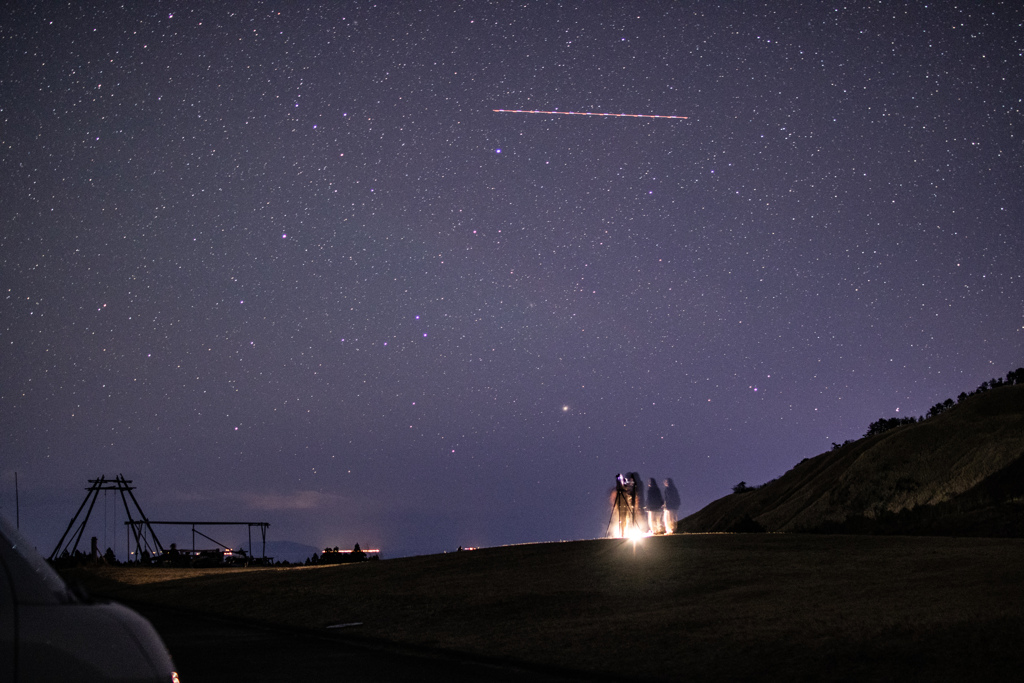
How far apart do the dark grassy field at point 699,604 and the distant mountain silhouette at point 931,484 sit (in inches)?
632

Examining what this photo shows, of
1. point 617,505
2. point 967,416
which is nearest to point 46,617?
point 617,505

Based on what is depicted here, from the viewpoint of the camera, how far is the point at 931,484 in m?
47.8

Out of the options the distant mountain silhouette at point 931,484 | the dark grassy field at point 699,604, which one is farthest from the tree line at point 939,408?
the dark grassy field at point 699,604

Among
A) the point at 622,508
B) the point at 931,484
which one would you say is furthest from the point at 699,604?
the point at 931,484

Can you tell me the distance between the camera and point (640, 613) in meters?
17.0

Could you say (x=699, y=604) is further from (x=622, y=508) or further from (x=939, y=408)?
(x=939, y=408)

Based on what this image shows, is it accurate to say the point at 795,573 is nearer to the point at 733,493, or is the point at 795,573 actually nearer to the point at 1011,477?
the point at 1011,477

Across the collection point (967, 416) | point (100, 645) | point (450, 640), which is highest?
point (967, 416)

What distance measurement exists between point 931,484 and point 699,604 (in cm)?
3658

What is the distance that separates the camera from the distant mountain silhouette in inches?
1521

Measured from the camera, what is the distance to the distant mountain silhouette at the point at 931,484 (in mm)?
38641

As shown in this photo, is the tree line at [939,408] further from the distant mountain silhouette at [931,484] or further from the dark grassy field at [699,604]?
the dark grassy field at [699,604]

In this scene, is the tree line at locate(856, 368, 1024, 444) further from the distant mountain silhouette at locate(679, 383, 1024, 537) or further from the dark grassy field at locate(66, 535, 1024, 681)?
the dark grassy field at locate(66, 535, 1024, 681)

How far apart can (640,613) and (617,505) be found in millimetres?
25827
